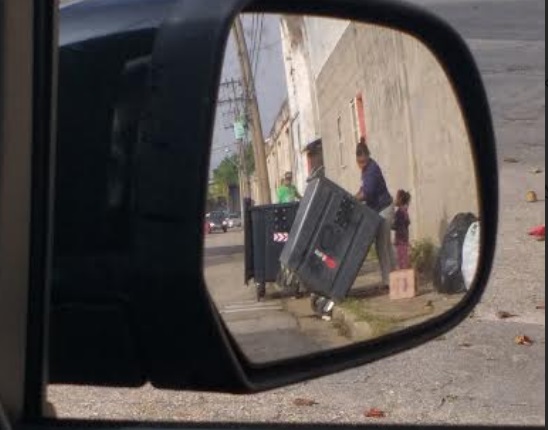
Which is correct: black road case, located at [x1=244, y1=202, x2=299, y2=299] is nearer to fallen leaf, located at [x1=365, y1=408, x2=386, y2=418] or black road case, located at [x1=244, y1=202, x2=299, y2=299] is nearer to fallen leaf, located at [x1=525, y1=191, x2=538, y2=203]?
fallen leaf, located at [x1=365, y1=408, x2=386, y2=418]

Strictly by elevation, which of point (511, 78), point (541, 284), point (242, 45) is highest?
point (511, 78)

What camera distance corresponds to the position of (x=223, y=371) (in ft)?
6.15

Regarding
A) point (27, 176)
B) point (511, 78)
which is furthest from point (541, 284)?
point (511, 78)

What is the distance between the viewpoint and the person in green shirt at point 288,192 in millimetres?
2016

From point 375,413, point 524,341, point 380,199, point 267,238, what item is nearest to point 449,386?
point 375,413

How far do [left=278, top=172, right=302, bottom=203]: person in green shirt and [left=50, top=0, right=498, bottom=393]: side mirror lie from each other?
2cm

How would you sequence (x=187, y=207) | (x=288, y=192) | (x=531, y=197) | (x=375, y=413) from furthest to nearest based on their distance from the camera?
(x=531, y=197) < (x=375, y=413) < (x=288, y=192) < (x=187, y=207)

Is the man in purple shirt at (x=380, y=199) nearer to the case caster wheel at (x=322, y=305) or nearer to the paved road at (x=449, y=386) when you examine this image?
the case caster wheel at (x=322, y=305)

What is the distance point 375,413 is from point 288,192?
11.5 feet

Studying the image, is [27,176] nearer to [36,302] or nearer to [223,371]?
[36,302]

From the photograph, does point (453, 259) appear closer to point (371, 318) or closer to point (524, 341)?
point (371, 318)

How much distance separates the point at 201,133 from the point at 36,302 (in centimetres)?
40

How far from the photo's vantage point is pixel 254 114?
2.18 metres

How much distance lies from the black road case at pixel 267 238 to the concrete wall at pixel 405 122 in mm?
114
